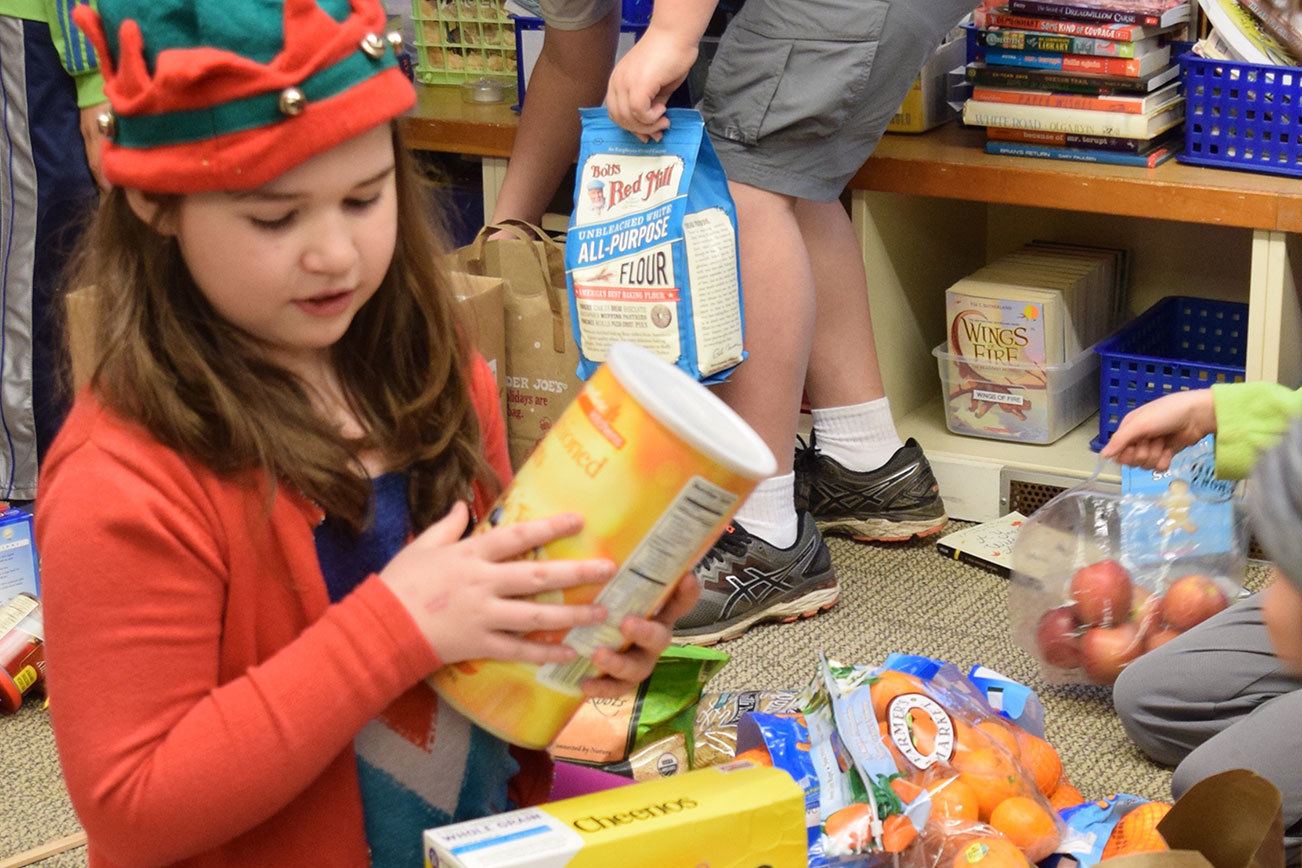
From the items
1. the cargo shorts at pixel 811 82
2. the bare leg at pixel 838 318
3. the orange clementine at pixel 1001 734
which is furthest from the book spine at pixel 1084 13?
the orange clementine at pixel 1001 734

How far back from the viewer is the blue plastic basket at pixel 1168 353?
6.70 feet

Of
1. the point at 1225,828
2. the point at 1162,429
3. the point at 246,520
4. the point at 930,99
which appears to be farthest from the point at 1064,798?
the point at 930,99

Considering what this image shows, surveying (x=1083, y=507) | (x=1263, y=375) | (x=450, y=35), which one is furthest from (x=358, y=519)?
(x=450, y=35)

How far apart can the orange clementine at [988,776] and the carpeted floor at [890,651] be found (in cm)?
23

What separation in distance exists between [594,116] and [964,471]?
2.40 ft

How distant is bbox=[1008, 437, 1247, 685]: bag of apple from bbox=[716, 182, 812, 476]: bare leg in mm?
325

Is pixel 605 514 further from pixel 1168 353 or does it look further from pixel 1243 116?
pixel 1168 353

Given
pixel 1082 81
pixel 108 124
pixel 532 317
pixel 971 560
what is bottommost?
pixel 971 560

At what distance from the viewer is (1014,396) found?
2.17 m

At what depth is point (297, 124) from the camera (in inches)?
31.3

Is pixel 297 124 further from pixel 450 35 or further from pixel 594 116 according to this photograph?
pixel 450 35

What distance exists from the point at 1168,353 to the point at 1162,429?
3.10 feet

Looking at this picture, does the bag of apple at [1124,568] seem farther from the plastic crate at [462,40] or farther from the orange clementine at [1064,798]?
the plastic crate at [462,40]

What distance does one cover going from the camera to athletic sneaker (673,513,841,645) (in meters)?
1.86
